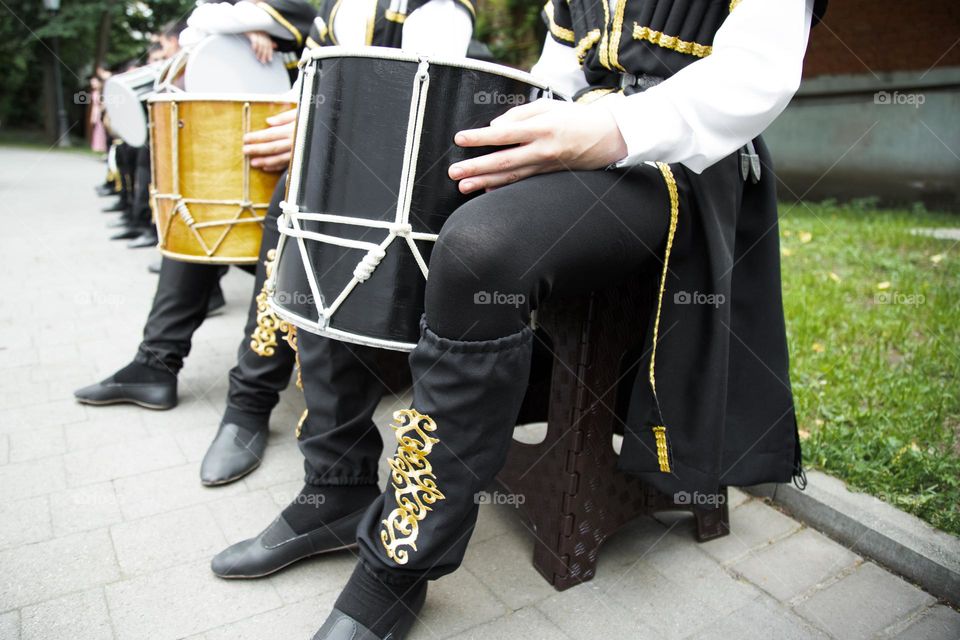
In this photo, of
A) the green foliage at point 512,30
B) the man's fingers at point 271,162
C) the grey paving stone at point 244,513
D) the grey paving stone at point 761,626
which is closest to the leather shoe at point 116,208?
the green foliage at point 512,30

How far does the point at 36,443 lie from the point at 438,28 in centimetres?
180

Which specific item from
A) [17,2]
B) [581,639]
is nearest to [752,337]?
[581,639]

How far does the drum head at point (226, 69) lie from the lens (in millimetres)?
2449

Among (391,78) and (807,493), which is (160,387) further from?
(807,493)

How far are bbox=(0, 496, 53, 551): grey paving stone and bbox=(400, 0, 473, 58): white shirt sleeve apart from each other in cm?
158

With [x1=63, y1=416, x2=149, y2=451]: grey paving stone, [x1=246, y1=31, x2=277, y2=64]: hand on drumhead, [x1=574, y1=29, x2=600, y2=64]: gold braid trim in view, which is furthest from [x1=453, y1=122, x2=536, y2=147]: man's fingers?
[x1=63, y1=416, x2=149, y2=451]: grey paving stone

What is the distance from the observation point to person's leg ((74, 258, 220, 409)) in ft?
8.39

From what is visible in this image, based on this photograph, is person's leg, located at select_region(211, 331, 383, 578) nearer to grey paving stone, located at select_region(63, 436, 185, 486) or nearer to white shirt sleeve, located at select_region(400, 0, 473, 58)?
grey paving stone, located at select_region(63, 436, 185, 486)

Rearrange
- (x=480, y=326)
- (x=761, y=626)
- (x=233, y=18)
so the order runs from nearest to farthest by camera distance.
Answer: (x=480, y=326) → (x=761, y=626) → (x=233, y=18)

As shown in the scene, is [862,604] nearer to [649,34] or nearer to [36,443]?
[649,34]

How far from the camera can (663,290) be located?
143 cm

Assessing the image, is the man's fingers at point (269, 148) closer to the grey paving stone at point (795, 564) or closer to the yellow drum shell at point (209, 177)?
the yellow drum shell at point (209, 177)

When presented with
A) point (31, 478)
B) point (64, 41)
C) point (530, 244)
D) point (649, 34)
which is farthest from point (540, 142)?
point (64, 41)

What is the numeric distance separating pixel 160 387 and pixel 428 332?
171 cm
